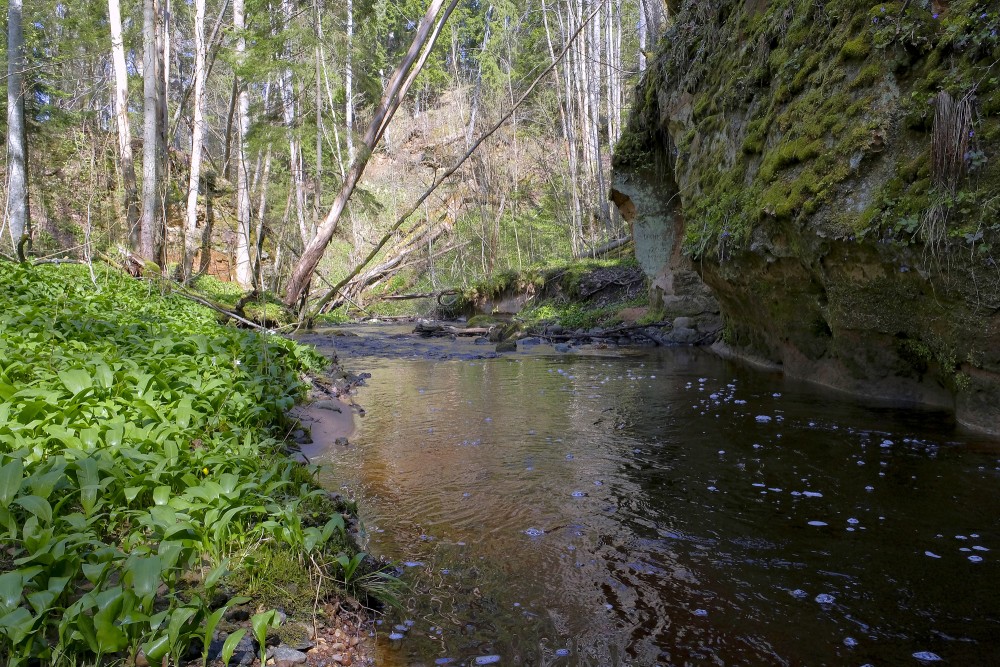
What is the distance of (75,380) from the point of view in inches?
137

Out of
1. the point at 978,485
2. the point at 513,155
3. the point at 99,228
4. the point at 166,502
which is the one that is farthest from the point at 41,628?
the point at 513,155

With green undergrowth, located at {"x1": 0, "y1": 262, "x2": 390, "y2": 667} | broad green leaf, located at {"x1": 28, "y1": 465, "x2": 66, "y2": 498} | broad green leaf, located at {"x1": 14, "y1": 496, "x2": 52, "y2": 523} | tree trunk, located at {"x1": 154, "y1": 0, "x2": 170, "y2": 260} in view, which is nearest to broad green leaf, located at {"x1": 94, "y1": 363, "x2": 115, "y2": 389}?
green undergrowth, located at {"x1": 0, "y1": 262, "x2": 390, "y2": 667}

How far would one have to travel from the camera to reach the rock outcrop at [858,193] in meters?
5.07

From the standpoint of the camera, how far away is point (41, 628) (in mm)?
1788

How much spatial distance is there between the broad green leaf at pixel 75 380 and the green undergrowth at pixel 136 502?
1 centimetres

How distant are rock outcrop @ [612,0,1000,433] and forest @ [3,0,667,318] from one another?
2.84 metres

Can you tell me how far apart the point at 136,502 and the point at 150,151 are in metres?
12.2

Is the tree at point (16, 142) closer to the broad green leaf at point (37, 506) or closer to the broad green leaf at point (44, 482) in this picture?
the broad green leaf at point (44, 482)

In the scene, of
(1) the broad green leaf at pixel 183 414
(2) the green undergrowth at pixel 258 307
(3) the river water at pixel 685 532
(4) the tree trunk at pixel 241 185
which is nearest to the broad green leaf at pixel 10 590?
(3) the river water at pixel 685 532

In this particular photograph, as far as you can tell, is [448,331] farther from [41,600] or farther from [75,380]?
[41,600]

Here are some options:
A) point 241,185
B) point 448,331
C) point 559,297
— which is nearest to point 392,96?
point 448,331

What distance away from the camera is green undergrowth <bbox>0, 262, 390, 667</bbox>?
6.15 feet

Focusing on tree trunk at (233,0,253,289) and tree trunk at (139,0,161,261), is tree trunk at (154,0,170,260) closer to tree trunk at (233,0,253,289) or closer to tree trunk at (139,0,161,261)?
tree trunk at (139,0,161,261)

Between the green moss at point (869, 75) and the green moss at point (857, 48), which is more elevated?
the green moss at point (857, 48)
